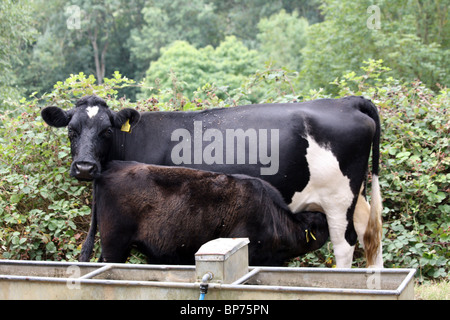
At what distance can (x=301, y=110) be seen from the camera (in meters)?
6.82

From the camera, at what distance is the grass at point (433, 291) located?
19.6 feet

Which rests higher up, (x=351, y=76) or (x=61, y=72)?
(x=61, y=72)

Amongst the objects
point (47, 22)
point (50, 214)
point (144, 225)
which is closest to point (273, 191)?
point (144, 225)

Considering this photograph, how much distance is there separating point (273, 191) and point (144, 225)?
3.97 feet

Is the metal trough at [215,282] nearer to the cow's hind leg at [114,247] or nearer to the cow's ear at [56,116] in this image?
the cow's hind leg at [114,247]

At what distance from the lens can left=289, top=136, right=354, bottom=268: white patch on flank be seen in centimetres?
662

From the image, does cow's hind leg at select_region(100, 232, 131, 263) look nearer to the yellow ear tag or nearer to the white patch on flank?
the yellow ear tag

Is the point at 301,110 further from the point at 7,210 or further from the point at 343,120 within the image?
the point at 7,210

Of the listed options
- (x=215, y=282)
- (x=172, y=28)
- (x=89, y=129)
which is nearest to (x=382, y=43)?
(x=89, y=129)

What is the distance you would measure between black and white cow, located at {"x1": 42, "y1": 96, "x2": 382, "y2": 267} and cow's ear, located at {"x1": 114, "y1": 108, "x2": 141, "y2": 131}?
0.03ft

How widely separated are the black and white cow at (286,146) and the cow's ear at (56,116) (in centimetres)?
1

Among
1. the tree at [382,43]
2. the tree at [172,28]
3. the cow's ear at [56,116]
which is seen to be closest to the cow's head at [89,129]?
the cow's ear at [56,116]

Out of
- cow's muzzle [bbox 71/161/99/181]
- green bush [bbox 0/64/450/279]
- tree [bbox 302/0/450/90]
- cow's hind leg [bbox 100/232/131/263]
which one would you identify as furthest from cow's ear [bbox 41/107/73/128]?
tree [bbox 302/0/450/90]

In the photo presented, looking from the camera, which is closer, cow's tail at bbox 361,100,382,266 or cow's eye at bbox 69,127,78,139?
cow's eye at bbox 69,127,78,139
